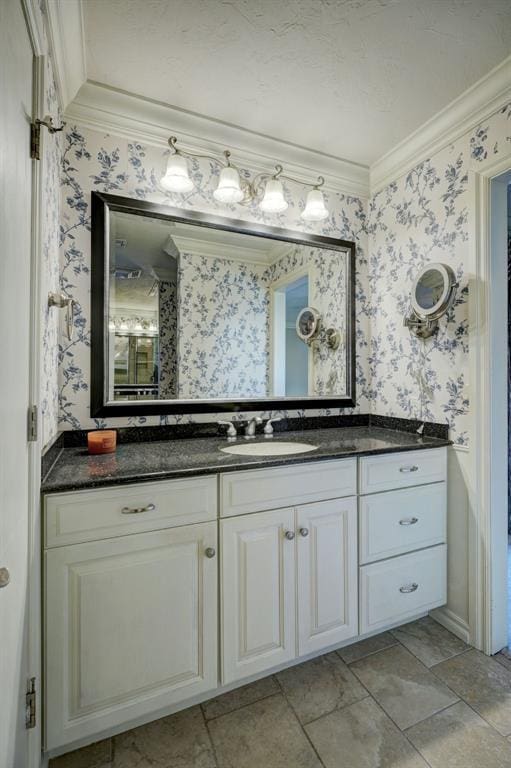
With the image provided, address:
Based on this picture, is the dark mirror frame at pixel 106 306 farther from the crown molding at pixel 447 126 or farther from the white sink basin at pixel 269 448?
the crown molding at pixel 447 126

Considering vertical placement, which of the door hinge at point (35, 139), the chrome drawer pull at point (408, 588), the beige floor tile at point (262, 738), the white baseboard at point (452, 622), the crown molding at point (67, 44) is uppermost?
the crown molding at point (67, 44)

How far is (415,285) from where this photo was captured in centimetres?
186

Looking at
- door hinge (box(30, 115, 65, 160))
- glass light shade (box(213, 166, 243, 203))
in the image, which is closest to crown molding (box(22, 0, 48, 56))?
door hinge (box(30, 115, 65, 160))

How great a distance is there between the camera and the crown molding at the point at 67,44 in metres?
1.18

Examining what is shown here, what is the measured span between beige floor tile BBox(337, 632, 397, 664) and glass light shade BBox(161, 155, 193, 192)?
2.19 m

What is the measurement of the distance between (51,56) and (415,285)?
1.73 meters

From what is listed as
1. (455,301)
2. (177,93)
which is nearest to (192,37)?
(177,93)

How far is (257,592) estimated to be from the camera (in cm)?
134

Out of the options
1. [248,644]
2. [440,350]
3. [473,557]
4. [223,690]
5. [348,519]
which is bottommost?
[223,690]

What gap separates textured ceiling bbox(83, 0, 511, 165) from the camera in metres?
1.25

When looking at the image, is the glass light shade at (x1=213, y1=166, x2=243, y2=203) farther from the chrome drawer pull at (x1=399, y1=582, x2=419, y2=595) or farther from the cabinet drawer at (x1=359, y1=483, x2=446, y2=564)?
the chrome drawer pull at (x1=399, y1=582, x2=419, y2=595)

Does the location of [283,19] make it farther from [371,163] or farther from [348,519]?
[348,519]

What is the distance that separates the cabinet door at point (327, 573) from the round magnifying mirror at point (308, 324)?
37.6 inches

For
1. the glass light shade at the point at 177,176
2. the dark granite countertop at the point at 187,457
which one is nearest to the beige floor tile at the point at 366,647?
the dark granite countertop at the point at 187,457
